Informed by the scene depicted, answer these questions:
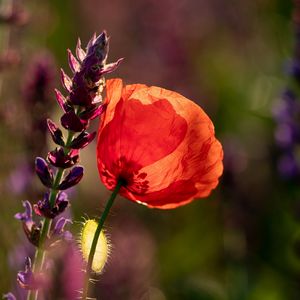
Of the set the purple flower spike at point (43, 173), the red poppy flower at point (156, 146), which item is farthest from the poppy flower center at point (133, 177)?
the purple flower spike at point (43, 173)

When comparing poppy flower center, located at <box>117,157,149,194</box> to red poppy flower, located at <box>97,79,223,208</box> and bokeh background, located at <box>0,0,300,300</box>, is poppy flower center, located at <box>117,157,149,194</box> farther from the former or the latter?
bokeh background, located at <box>0,0,300,300</box>

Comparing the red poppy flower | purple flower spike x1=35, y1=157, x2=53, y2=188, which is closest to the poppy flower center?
the red poppy flower

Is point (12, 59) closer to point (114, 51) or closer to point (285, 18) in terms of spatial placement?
point (285, 18)

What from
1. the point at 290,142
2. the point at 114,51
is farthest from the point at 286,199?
the point at 114,51

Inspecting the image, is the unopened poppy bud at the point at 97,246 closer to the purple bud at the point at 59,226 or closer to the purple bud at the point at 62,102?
the purple bud at the point at 59,226

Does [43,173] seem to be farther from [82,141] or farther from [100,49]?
[100,49]

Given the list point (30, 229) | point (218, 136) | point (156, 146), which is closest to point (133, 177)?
point (156, 146)
